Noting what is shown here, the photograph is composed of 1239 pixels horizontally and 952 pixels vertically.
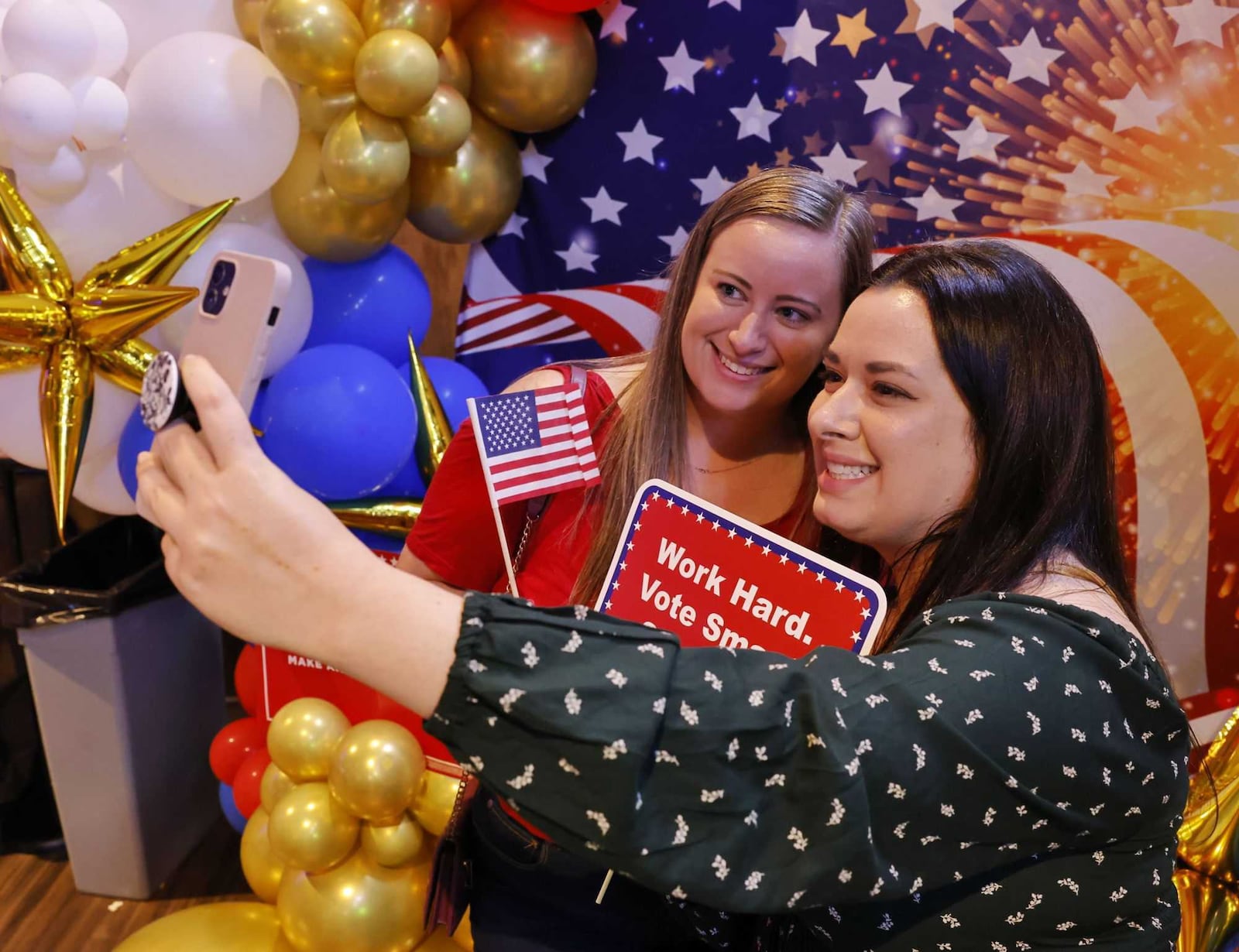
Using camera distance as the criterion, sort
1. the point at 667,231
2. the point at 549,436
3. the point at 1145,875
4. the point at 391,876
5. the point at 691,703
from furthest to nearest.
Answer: the point at 667,231, the point at 391,876, the point at 549,436, the point at 1145,875, the point at 691,703

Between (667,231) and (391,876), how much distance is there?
1.72 metres

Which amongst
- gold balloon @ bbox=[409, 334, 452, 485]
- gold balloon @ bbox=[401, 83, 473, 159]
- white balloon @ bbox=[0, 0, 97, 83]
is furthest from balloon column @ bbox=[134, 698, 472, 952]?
white balloon @ bbox=[0, 0, 97, 83]

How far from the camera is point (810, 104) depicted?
8.25 feet

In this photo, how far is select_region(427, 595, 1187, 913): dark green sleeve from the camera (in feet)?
2.60

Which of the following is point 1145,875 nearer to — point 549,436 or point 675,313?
point 549,436

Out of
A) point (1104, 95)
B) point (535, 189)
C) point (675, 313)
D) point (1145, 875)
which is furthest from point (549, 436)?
point (1104, 95)

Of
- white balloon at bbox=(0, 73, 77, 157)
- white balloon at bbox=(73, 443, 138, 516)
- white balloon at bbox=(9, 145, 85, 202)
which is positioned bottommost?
white balloon at bbox=(73, 443, 138, 516)

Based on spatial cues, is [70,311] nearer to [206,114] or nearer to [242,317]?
[206,114]

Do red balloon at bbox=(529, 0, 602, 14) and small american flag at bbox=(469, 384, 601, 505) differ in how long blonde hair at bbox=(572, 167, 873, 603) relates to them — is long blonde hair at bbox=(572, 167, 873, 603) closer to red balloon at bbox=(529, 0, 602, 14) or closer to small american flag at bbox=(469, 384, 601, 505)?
small american flag at bbox=(469, 384, 601, 505)

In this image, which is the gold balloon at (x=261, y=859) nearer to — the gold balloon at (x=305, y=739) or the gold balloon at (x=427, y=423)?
the gold balloon at (x=305, y=739)

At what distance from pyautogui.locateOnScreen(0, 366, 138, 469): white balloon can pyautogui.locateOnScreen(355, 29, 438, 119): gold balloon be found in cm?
87

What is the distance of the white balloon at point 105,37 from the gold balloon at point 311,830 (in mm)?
1558

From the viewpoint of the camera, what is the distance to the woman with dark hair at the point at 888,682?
793mm

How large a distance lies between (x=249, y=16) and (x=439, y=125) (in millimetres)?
467
